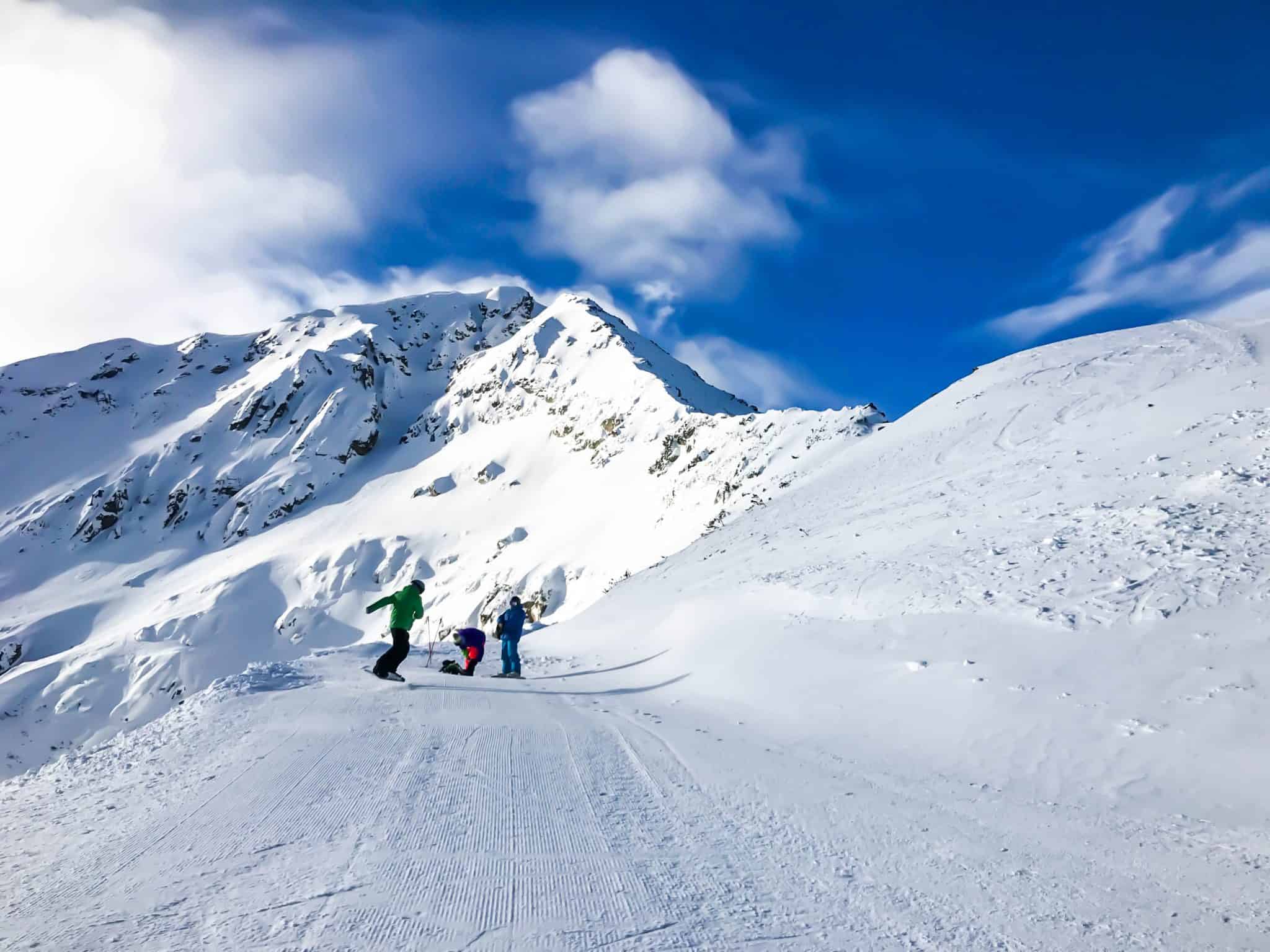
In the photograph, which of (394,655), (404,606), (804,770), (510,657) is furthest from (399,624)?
(804,770)

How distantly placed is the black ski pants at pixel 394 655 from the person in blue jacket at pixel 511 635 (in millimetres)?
2424

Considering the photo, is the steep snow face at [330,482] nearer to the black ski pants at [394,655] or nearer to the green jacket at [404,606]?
the green jacket at [404,606]

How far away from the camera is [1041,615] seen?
28.9 feet

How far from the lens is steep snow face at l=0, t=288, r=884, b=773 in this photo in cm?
5394

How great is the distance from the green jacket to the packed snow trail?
3822 mm

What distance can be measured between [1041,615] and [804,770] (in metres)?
4.29

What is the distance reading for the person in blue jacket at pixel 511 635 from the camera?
1299cm

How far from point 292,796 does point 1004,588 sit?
29.9 ft

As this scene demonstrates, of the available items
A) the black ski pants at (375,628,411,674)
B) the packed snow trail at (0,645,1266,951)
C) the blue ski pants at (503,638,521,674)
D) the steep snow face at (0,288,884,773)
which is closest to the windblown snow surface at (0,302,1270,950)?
the packed snow trail at (0,645,1266,951)

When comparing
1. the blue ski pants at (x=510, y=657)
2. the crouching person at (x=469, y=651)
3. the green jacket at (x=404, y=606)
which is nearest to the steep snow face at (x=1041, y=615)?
the blue ski pants at (x=510, y=657)

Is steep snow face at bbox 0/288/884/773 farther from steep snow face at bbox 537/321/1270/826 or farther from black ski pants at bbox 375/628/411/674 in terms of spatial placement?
black ski pants at bbox 375/628/411/674

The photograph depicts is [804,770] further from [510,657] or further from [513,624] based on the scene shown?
[513,624]

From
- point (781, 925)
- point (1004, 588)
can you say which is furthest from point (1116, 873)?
point (1004, 588)

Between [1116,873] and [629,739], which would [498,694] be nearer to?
[629,739]
